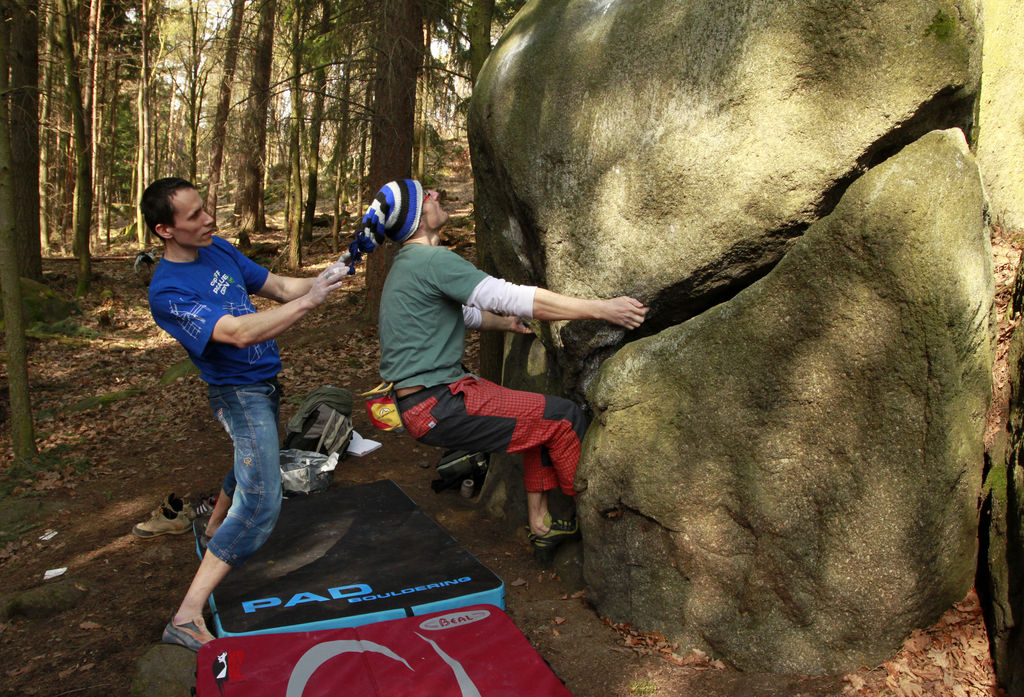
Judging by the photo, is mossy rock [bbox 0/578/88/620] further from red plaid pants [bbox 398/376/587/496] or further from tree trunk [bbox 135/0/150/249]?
tree trunk [bbox 135/0/150/249]

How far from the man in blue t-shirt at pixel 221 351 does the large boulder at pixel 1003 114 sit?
11.9ft

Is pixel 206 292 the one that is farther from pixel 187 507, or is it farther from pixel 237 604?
pixel 187 507

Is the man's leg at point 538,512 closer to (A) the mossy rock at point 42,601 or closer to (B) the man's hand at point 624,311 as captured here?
(B) the man's hand at point 624,311

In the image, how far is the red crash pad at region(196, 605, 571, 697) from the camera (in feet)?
10.7

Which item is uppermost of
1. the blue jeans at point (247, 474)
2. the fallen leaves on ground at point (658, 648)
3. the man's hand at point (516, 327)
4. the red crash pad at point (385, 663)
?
the man's hand at point (516, 327)

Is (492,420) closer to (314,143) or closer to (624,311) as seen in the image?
(624,311)

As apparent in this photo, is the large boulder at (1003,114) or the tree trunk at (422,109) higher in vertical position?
the tree trunk at (422,109)

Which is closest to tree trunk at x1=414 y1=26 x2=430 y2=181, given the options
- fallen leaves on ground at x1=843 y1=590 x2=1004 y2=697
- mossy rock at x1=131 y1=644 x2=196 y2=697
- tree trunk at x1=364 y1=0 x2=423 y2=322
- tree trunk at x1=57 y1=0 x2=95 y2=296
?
tree trunk at x1=364 y1=0 x2=423 y2=322

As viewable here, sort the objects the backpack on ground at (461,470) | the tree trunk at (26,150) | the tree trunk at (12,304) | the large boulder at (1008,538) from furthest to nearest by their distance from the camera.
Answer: the tree trunk at (26,150) → the tree trunk at (12,304) → the backpack on ground at (461,470) → the large boulder at (1008,538)

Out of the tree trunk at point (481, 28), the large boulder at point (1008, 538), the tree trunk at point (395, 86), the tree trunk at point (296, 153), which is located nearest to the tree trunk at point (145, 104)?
the tree trunk at point (296, 153)

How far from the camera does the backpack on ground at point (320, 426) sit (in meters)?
6.92

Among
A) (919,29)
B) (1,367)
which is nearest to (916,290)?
(919,29)

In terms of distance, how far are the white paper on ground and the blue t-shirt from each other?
3.31 metres

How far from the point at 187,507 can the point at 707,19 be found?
16.7ft
